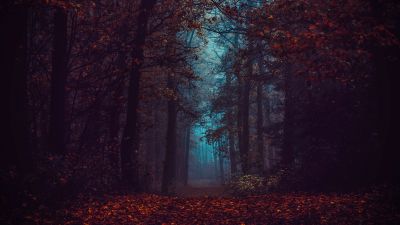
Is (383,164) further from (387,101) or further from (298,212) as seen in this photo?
(298,212)

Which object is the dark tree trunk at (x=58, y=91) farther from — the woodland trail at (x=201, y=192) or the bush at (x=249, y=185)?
the woodland trail at (x=201, y=192)

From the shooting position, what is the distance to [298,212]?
1064 centimetres

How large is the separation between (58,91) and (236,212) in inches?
313

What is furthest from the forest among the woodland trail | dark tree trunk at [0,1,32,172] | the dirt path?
the dirt path

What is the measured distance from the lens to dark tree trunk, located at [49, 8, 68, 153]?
14766 mm

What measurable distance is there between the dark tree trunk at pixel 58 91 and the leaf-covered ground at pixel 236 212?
321cm

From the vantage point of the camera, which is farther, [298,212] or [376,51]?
[376,51]

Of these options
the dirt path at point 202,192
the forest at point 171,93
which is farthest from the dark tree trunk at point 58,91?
the dirt path at point 202,192

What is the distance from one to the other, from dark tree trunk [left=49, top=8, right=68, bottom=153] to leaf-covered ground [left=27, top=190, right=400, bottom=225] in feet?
10.5

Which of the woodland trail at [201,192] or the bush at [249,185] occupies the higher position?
the bush at [249,185]

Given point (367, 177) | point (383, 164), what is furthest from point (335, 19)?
point (367, 177)

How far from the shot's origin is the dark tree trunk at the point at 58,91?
1477 cm

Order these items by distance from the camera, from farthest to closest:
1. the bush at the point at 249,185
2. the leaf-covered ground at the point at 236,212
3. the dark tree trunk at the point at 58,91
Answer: the bush at the point at 249,185 → the dark tree trunk at the point at 58,91 → the leaf-covered ground at the point at 236,212

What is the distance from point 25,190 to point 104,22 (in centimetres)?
995
